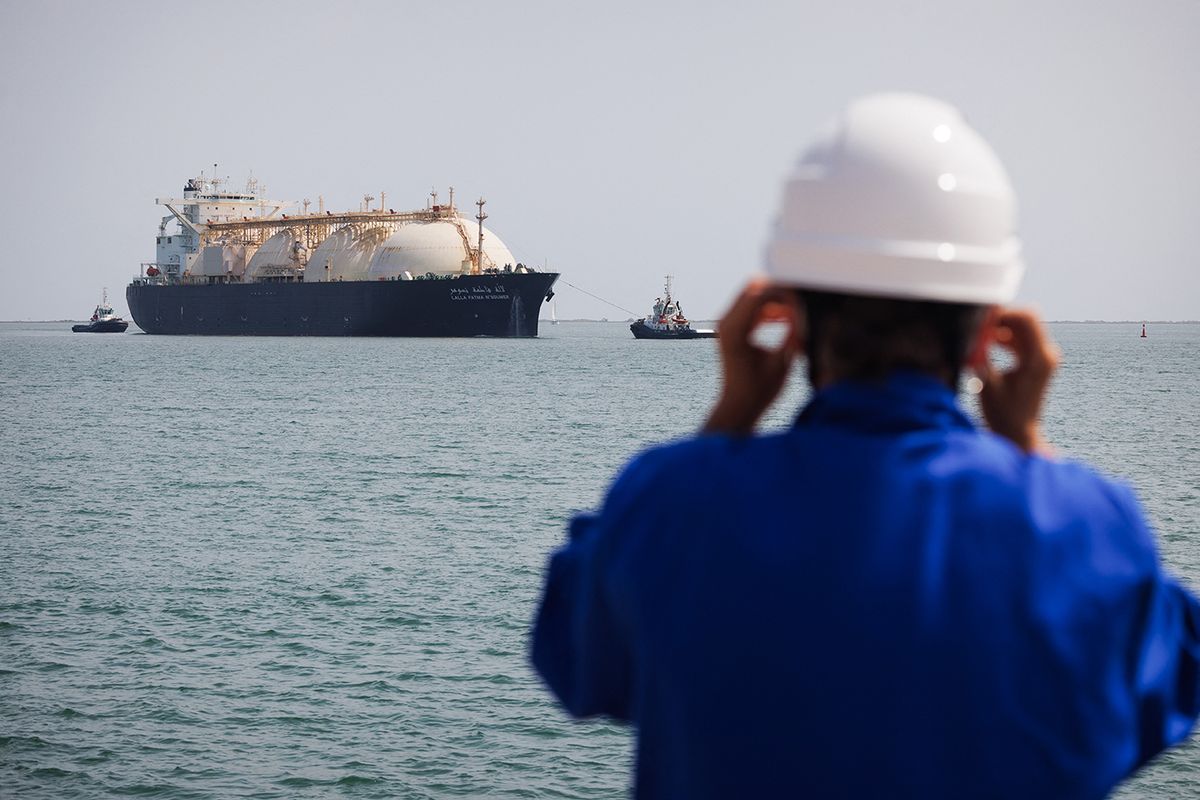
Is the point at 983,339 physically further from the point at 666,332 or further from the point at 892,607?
the point at 666,332

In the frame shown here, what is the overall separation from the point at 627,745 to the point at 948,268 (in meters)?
7.89

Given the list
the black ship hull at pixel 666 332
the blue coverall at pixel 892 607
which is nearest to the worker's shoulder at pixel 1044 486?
the blue coverall at pixel 892 607

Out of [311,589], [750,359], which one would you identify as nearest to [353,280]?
[311,589]

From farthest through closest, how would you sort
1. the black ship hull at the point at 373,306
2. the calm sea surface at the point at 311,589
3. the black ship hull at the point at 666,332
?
1. the black ship hull at the point at 666,332
2. the black ship hull at the point at 373,306
3. the calm sea surface at the point at 311,589

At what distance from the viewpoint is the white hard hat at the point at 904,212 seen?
1.22 m

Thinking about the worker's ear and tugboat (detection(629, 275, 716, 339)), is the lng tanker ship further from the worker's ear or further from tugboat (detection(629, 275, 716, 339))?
the worker's ear

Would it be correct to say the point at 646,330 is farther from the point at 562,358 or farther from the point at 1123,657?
the point at 1123,657

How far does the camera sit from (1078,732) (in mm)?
1187

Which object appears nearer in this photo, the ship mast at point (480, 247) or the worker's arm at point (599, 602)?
the worker's arm at point (599, 602)

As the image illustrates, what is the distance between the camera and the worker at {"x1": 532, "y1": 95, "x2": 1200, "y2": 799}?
1153 millimetres

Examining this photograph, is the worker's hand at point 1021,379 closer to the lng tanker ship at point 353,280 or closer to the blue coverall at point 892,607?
the blue coverall at point 892,607

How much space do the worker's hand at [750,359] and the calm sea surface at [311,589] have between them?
1.26ft

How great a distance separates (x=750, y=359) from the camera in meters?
1.38

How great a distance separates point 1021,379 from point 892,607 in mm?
324
